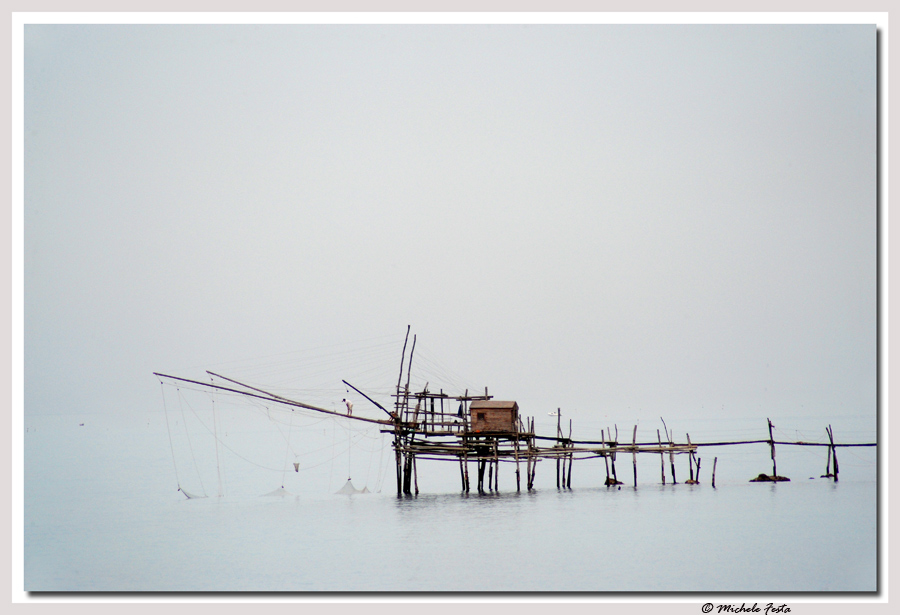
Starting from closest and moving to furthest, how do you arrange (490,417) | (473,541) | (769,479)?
(473,541), (490,417), (769,479)

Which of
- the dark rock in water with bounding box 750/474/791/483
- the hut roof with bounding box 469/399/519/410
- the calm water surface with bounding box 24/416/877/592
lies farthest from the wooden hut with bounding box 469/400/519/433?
the dark rock in water with bounding box 750/474/791/483

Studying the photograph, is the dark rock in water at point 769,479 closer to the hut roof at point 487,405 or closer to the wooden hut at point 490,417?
the wooden hut at point 490,417

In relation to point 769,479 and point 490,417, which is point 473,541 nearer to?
point 490,417

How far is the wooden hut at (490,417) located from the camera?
36188mm

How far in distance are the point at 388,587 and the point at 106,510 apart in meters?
22.1

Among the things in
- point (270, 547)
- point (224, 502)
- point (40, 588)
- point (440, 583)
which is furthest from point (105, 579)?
point (224, 502)

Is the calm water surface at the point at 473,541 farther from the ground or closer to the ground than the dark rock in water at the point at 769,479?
farther from the ground

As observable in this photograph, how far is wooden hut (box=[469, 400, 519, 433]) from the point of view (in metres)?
36.2

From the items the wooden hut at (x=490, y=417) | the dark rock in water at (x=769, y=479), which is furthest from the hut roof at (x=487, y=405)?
the dark rock in water at (x=769, y=479)

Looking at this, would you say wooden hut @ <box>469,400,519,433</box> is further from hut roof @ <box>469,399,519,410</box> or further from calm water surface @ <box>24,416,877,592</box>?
calm water surface @ <box>24,416,877,592</box>

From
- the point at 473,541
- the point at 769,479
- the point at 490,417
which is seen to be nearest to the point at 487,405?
the point at 490,417

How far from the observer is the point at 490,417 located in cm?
3625

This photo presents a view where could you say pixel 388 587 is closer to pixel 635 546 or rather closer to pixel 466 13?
pixel 635 546

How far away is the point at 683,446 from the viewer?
38.9m
